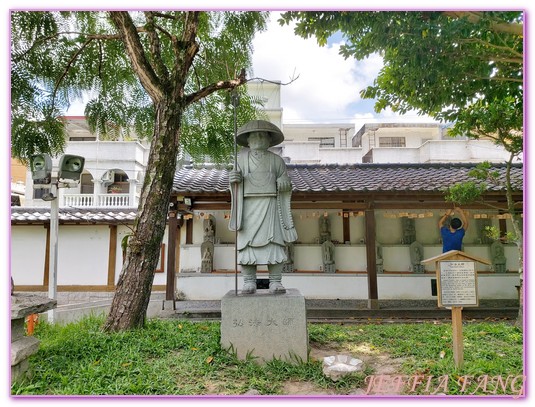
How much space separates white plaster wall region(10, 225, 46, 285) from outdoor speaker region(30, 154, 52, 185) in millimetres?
6583

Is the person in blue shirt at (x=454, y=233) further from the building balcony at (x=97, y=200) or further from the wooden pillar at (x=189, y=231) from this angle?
the building balcony at (x=97, y=200)

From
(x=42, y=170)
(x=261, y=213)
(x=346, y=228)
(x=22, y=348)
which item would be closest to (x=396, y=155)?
(x=346, y=228)

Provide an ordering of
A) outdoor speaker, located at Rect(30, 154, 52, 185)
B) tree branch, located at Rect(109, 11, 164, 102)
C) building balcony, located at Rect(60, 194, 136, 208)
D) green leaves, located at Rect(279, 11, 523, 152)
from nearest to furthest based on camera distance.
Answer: green leaves, located at Rect(279, 11, 523, 152)
tree branch, located at Rect(109, 11, 164, 102)
outdoor speaker, located at Rect(30, 154, 52, 185)
building balcony, located at Rect(60, 194, 136, 208)

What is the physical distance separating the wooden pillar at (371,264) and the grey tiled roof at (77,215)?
6.83 meters

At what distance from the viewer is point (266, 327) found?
3674mm

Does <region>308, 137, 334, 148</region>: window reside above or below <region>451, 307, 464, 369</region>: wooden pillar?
above

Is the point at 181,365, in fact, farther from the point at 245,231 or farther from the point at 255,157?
the point at 255,157

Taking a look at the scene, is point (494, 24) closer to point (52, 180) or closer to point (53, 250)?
point (52, 180)

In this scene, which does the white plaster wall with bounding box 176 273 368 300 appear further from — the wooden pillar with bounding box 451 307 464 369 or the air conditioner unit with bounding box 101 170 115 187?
the air conditioner unit with bounding box 101 170 115 187

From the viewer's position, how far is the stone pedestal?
3125 millimetres

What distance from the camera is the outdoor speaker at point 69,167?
5.29 metres

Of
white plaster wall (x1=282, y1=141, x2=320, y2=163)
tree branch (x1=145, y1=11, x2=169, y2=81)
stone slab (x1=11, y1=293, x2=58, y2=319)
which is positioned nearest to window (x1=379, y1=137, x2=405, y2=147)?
white plaster wall (x1=282, y1=141, x2=320, y2=163)

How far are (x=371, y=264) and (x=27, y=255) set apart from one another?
9.97 m

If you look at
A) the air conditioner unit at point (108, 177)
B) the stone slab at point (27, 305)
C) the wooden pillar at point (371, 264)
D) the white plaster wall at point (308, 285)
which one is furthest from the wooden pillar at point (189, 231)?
the stone slab at point (27, 305)
